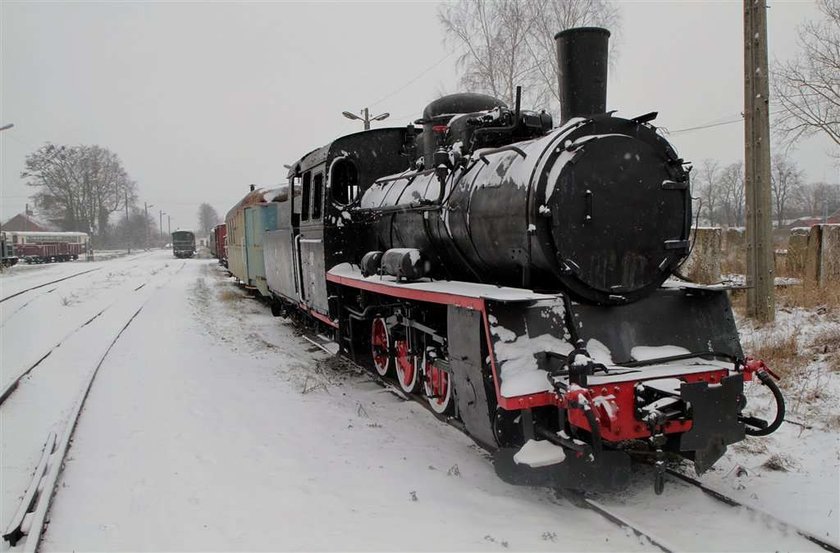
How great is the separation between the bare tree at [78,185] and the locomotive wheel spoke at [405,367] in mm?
63967

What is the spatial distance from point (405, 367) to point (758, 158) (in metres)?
5.53

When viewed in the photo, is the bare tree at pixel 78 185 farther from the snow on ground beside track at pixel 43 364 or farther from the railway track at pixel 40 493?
the railway track at pixel 40 493

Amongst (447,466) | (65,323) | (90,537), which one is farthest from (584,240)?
(65,323)

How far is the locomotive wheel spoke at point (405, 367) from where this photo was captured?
6.16 meters

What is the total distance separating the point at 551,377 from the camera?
12.1ft

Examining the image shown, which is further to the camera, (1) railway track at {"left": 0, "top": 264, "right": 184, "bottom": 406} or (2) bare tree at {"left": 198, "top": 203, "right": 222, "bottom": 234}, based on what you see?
(2) bare tree at {"left": 198, "top": 203, "right": 222, "bottom": 234}

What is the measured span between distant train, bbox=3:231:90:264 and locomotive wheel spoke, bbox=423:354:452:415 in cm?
4111

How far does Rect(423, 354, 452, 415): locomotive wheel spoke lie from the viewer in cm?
540

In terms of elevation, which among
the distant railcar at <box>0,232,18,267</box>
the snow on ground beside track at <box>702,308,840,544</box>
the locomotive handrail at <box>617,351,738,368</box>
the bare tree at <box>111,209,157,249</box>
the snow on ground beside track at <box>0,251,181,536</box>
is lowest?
the snow on ground beside track at <box>702,308,840,544</box>

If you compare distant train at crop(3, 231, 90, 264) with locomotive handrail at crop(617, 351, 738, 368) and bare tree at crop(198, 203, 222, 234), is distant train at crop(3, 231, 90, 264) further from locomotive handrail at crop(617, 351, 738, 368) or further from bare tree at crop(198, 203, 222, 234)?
bare tree at crop(198, 203, 222, 234)

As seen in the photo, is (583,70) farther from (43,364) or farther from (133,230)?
(133,230)

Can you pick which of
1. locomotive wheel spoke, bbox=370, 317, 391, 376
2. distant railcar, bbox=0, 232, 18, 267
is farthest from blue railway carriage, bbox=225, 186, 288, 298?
distant railcar, bbox=0, 232, 18, 267

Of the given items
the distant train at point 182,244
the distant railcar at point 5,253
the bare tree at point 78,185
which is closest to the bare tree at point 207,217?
the bare tree at point 78,185

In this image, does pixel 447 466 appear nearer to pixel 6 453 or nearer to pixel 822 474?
pixel 822 474
